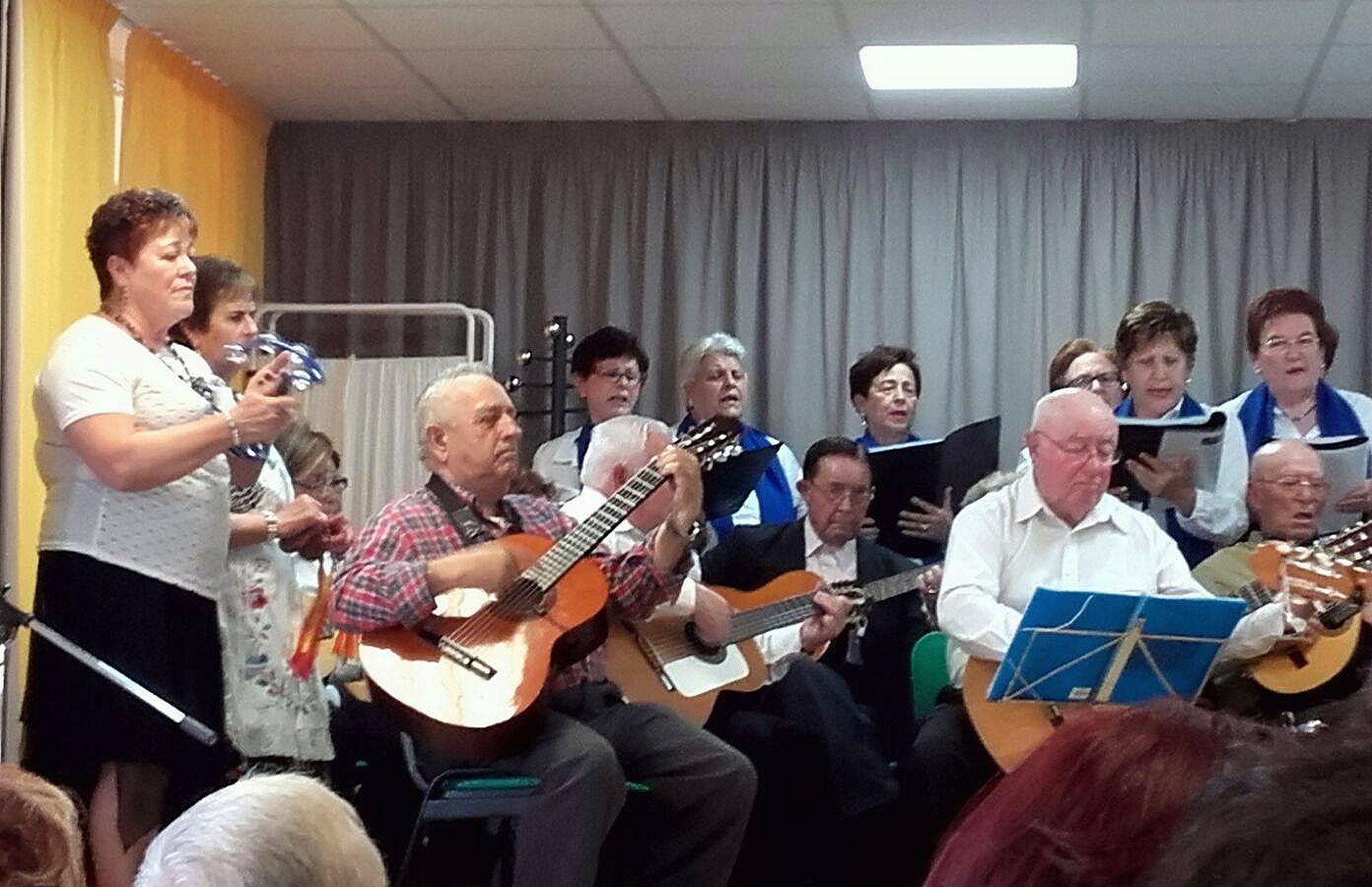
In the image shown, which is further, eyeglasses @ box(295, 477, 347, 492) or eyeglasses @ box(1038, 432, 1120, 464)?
eyeglasses @ box(295, 477, 347, 492)

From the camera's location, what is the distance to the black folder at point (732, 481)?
390 centimetres

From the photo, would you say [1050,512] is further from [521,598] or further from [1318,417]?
[521,598]

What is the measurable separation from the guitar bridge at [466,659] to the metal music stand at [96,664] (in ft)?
1.44

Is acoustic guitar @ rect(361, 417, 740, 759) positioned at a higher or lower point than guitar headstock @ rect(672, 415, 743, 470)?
lower

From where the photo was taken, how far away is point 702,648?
11.9 ft

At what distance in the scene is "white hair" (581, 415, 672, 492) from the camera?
3633 millimetres

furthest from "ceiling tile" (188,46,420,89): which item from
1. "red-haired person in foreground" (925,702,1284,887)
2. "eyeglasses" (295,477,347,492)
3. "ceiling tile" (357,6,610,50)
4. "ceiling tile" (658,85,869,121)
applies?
"red-haired person in foreground" (925,702,1284,887)

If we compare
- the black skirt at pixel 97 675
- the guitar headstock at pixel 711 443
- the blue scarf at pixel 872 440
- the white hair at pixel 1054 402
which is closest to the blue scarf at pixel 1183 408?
the blue scarf at pixel 872 440

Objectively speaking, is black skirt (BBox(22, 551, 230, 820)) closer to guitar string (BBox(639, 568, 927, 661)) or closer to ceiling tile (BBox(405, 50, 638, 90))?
guitar string (BBox(639, 568, 927, 661))

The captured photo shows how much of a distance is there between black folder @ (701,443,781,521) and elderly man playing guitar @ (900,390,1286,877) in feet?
2.10

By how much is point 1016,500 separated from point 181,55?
286 cm

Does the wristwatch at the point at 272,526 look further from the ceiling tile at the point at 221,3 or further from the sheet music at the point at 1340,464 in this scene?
the sheet music at the point at 1340,464

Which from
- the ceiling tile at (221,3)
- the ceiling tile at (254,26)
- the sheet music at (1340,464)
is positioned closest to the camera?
the sheet music at (1340,464)

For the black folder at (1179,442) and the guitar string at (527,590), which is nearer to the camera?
the guitar string at (527,590)
